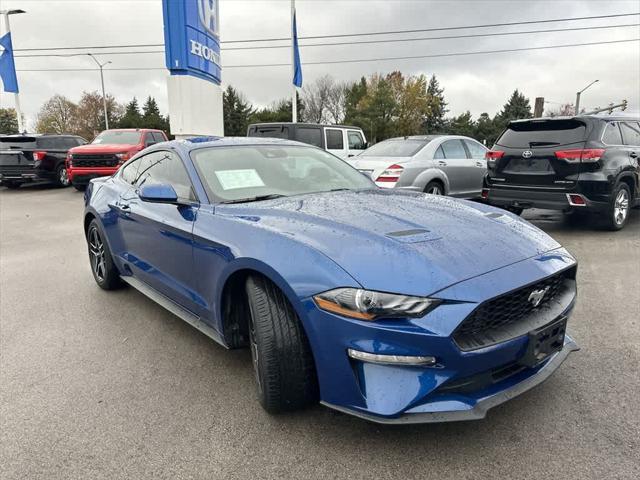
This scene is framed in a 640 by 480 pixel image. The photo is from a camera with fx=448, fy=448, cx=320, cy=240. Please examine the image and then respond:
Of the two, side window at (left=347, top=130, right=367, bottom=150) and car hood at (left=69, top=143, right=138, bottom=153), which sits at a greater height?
side window at (left=347, top=130, right=367, bottom=150)

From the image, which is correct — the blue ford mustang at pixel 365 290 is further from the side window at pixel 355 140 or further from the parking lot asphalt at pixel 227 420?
the side window at pixel 355 140

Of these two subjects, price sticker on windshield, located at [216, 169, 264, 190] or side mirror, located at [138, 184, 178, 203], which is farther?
price sticker on windshield, located at [216, 169, 264, 190]

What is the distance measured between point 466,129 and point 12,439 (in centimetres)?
7042

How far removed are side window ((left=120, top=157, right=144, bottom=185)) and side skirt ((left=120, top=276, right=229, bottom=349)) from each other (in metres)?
0.93

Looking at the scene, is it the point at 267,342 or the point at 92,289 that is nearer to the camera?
the point at 267,342

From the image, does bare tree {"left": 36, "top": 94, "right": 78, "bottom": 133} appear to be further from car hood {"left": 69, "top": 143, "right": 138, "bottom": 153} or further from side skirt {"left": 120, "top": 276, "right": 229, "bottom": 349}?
side skirt {"left": 120, "top": 276, "right": 229, "bottom": 349}

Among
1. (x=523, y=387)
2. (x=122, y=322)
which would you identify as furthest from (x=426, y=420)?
(x=122, y=322)

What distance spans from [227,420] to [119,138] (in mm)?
12709

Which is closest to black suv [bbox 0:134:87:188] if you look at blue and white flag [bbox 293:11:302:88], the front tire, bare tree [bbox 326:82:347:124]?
blue and white flag [bbox 293:11:302:88]

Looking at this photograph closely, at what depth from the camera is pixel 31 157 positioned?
14031mm

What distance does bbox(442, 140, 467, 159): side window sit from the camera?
828 centimetres

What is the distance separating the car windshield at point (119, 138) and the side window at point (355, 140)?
613cm

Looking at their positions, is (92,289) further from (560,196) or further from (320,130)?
(320,130)

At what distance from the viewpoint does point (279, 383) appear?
7.34ft
